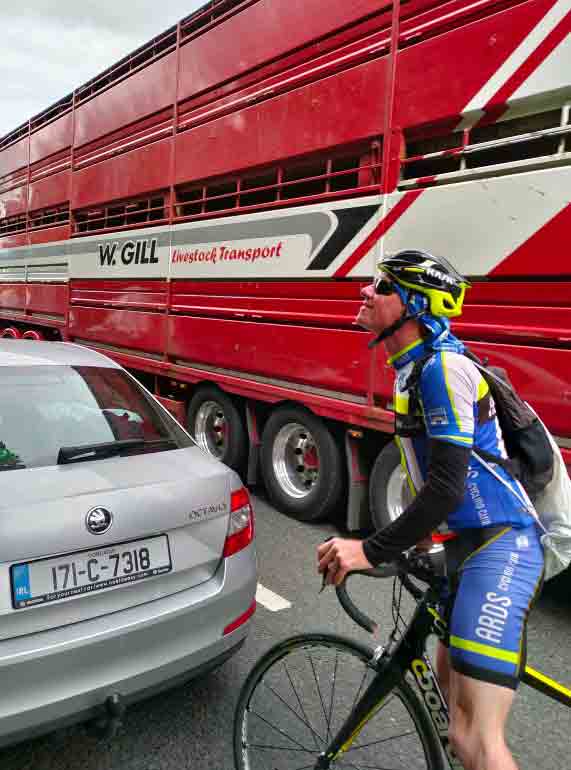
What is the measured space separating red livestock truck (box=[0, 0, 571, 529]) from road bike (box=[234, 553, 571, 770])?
1.87m

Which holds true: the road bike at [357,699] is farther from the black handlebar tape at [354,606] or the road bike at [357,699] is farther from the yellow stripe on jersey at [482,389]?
the yellow stripe on jersey at [482,389]

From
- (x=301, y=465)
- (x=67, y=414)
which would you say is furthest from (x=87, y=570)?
(x=301, y=465)

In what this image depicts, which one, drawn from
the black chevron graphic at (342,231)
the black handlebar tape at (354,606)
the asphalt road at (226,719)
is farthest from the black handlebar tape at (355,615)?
the black chevron graphic at (342,231)

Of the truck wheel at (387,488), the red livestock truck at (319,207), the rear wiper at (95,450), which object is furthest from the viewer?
the truck wheel at (387,488)

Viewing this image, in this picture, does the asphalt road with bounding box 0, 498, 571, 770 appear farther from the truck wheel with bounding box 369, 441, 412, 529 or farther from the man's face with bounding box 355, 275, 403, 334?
the man's face with bounding box 355, 275, 403, 334

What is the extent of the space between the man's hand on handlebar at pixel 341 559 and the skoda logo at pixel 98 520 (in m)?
0.84

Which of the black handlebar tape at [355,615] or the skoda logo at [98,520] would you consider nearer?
the black handlebar tape at [355,615]

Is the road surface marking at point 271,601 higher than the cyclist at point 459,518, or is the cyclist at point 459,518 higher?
the cyclist at point 459,518

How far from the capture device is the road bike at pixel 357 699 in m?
1.75

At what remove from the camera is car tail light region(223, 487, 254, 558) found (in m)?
2.53

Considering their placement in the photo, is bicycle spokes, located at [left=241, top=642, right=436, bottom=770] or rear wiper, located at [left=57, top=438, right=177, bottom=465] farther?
rear wiper, located at [left=57, top=438, right=177, bottom=465]

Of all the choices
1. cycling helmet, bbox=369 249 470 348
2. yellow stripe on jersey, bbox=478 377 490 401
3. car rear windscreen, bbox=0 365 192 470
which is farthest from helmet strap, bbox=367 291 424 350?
car rear windscreen, bbox=0 365 192 470

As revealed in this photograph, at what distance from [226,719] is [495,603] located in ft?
4.76

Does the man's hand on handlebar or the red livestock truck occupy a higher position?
the red livestock truck
